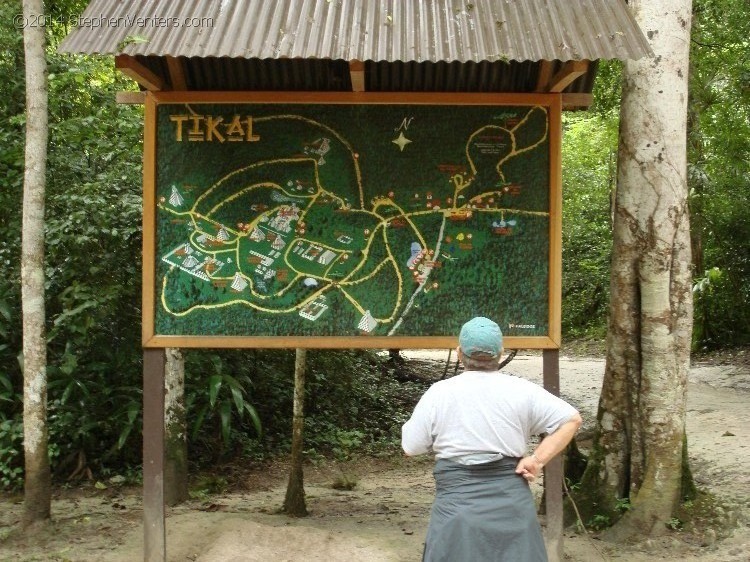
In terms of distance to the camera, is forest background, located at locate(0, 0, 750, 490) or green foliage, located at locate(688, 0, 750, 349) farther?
green foliage, located at locate(688, 0, 750, 349)

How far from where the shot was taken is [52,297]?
25.3 ft

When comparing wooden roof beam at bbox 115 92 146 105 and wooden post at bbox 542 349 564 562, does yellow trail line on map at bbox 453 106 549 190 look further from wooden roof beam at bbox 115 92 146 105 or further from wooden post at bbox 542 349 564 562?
wooden roof beam at bbox 115 92 146 105

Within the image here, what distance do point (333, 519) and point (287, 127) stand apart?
3.43m

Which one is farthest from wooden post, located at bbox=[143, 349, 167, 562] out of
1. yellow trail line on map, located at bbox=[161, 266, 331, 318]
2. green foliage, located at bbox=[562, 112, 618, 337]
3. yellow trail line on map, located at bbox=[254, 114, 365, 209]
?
green foliage, located at bbox=[562, 112, 618, 337]

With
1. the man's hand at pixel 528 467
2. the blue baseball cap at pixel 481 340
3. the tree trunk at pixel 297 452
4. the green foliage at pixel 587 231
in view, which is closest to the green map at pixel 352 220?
the blue baseball cap at pixel 481 340

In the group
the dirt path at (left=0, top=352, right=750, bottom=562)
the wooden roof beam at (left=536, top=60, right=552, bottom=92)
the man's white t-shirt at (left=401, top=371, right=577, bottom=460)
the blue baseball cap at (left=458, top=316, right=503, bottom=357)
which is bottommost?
the dirt path at (left=0, top=352, right=750, bottom=562)

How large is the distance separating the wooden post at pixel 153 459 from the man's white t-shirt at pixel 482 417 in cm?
219

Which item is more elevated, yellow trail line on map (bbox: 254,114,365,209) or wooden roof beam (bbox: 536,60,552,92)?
wooden roof beam (bbox: 536,60,552,92)

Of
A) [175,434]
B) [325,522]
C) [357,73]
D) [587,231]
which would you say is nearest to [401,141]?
[357,73]

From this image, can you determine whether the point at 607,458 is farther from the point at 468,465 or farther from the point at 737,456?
the point at 468,465

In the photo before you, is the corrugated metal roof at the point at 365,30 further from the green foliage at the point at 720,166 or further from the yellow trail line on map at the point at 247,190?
the green foliage at the point at 720,166

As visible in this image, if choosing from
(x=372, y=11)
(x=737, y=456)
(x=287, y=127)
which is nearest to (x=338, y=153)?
(x=287, y=127)

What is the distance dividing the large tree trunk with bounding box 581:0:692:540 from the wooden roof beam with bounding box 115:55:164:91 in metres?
3.28

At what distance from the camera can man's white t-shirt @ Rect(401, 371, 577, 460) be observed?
10.7 feet
